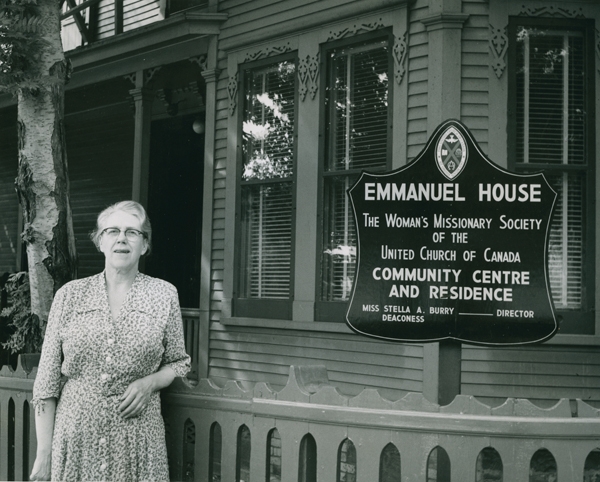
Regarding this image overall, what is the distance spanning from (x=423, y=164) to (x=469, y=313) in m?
0.72

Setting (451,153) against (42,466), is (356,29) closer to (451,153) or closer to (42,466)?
(451,153)

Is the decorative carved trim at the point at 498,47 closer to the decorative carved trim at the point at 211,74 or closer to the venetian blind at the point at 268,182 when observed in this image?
the venetian blind at the point at 268,182

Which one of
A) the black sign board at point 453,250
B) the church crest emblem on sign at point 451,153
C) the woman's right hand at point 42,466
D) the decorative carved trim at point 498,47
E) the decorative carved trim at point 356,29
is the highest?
the decorative carved trim at point 356,29

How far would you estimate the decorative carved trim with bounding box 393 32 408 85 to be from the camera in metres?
7.47

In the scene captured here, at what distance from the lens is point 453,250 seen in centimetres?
363

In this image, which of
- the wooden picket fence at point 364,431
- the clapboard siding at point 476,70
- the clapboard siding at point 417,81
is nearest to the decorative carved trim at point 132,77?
the clapboard siding at point 417,81

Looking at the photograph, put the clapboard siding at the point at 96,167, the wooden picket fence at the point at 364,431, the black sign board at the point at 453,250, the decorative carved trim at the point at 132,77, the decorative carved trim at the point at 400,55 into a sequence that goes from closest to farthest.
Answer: the wooden picket fence at the point at 364,431 → the black sign board at the point at 453,250 → the decorative carved trim at the point at 400,55 → the decorative carved trim at the point at 132,77 → the clapboard siding at the point at 96,167

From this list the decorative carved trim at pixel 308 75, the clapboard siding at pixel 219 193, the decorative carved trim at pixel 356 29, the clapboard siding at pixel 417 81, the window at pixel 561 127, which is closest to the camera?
the window at pixel 561 127

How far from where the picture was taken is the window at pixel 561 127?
7109 millimetres

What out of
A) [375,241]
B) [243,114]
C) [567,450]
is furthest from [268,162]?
[567,450]

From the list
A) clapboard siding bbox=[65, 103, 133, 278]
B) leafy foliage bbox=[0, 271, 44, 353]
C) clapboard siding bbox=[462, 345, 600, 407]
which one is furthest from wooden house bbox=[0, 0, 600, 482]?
clapboard siding bbox=[65, 103, 133, 278]

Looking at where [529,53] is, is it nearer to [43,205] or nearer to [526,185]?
[526,185]

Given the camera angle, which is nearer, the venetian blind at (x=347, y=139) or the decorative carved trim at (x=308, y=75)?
the venetian blind at (x=347, y=139)

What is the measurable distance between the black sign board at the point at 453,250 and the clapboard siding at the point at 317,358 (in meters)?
3.15
